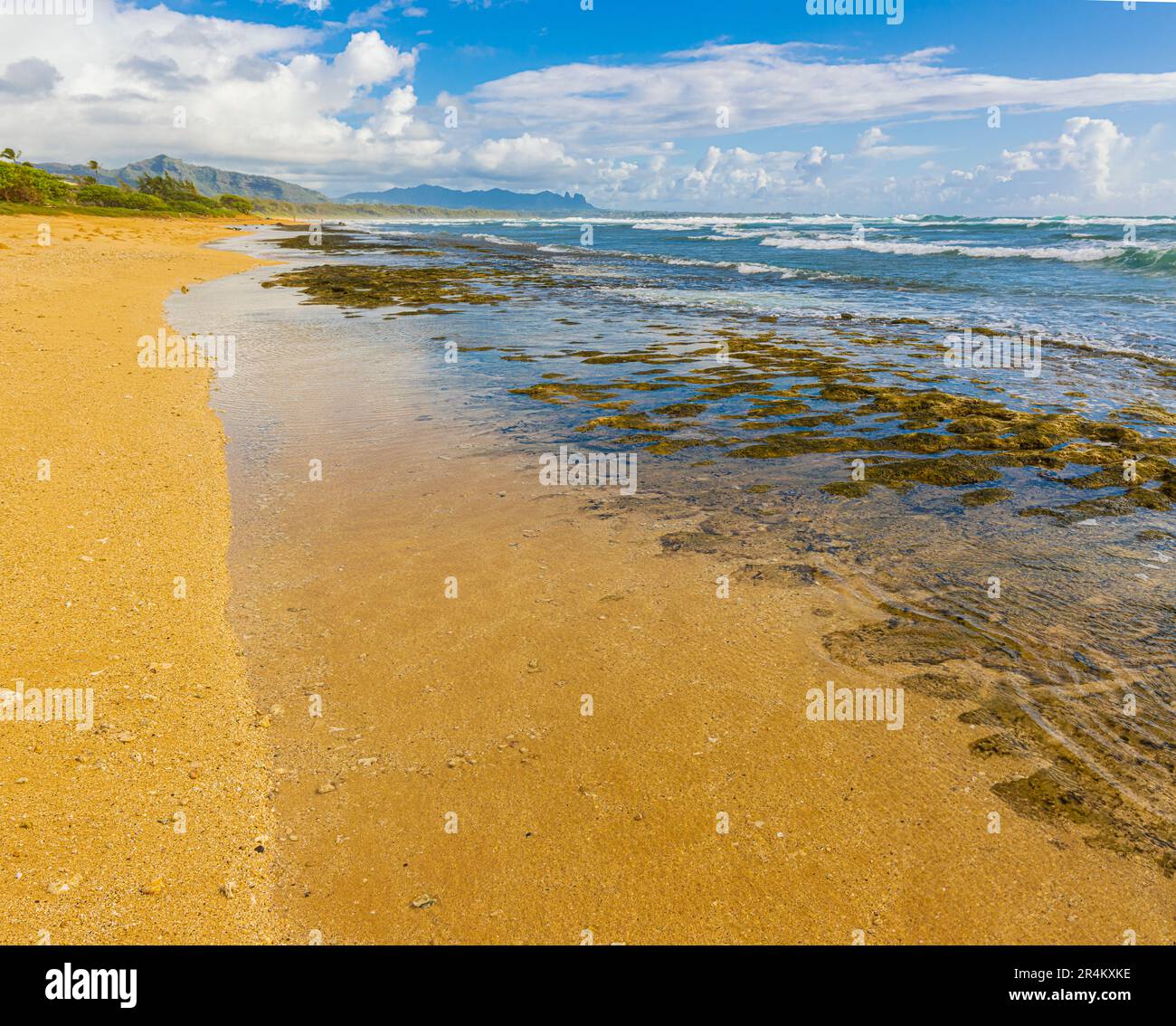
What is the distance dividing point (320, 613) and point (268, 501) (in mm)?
3470

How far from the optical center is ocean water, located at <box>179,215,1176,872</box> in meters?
5.75

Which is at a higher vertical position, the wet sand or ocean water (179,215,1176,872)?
ocean water (179,215,1176,872)

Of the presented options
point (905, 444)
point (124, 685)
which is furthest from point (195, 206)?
point (124, 685)

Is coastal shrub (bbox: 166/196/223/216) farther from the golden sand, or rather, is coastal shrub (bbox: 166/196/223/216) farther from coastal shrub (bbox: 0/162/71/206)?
the golden sand

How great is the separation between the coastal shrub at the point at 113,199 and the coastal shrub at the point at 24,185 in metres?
9.43

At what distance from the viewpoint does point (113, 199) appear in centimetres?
9081

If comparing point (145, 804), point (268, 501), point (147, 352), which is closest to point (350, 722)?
point (145, 804)

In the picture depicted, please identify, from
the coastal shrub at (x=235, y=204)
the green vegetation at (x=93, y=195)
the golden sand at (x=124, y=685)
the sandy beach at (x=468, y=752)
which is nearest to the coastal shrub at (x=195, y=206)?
the green vegetation at (x=93, y=195)

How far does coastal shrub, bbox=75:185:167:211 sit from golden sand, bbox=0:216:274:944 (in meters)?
101

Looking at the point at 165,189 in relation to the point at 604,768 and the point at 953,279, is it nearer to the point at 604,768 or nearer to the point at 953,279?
the point at 953,279

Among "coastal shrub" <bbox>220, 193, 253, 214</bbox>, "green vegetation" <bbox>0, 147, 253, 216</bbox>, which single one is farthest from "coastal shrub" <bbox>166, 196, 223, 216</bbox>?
"coastal shrub" <bbox>220, 193, 253, 214</bbox>

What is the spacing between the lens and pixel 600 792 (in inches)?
188

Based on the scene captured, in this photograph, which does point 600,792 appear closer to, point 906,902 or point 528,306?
point 906,902

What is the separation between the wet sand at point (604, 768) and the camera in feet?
12.8
